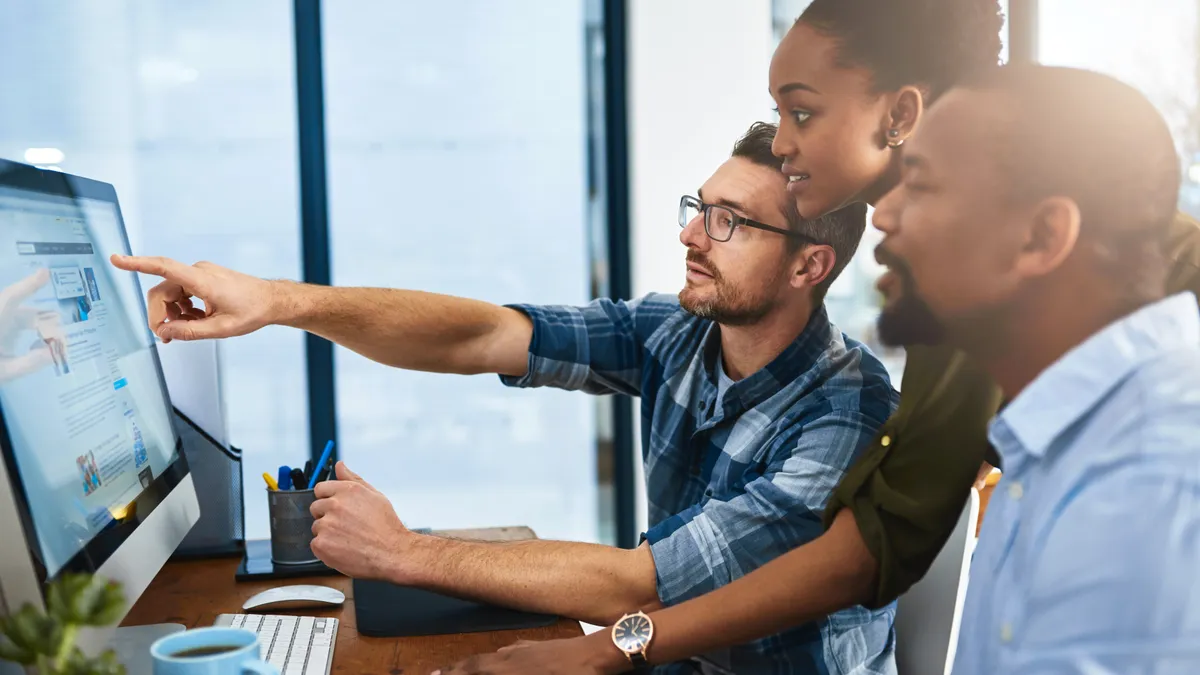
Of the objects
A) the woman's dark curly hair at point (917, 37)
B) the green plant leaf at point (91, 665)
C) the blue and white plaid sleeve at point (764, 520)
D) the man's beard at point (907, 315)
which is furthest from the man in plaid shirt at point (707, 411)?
the green plant leaf at point (91, 665)

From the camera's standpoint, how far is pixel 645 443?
1.60m

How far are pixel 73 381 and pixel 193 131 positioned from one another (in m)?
1.96

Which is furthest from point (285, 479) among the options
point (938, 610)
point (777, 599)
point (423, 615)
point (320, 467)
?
point (938, 610)

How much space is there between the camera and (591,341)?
1.57 metres

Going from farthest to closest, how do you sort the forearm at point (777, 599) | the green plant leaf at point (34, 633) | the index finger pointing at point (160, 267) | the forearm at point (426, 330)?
the forearm at point (426, 330), the index finger pointing at point (160, 267), the forearm at point (777, 599), the green plant leaf at point (34, 633)

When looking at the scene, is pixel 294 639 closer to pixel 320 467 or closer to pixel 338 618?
pixel 338 618

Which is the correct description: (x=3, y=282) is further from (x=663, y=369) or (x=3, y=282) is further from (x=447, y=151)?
(x=447, y=151)

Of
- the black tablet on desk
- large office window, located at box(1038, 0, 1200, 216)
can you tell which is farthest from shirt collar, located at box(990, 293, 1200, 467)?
the black tablet on desk

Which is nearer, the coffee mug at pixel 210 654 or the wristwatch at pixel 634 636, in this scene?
the coffee mug at pixel 210 654

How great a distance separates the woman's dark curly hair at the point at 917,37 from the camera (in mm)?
797

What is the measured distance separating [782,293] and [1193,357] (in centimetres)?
70

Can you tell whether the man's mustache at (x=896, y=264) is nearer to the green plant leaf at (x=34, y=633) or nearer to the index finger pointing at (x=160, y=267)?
the green plant leaf at (x=34, y=633)

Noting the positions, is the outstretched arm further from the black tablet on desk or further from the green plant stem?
the green plant stem

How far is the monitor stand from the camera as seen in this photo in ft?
3.05
